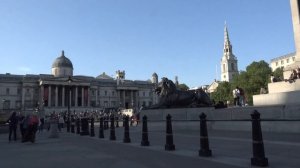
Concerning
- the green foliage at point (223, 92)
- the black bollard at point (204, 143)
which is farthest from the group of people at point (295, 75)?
the green foliage at point (223, 92)

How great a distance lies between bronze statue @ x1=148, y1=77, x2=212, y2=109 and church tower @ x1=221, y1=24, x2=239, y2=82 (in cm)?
14971

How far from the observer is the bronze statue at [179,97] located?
77.4 feet

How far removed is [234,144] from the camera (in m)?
12.4

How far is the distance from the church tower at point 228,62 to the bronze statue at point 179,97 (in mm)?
149708

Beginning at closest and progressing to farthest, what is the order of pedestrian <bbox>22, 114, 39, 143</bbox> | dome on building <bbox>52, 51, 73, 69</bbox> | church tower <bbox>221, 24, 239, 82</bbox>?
pedestrian <bbox>22, 114, 39, 143</bbox> → dome on building <bbox>52, 51, 73, 69</bbox> → church tower <bbox>221, 24, 239, 82</bbox>

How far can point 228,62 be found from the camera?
6703 inches

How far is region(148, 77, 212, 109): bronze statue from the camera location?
23.6 metres

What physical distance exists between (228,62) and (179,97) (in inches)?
5956

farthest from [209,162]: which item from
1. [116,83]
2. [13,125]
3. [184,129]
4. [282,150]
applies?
[116,83]

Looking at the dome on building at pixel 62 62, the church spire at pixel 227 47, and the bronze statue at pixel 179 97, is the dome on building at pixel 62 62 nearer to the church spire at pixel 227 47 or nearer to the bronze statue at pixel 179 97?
the church spire at pixel 227 47

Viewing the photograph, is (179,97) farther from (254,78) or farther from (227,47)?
(227,47)

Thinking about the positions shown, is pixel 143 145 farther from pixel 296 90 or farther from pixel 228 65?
pixel 228 65

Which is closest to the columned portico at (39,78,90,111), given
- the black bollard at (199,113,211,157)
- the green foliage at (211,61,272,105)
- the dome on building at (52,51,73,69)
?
the dome on building at (52,51,73,69)

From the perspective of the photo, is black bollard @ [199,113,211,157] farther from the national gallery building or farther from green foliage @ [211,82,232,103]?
the national gallery building
